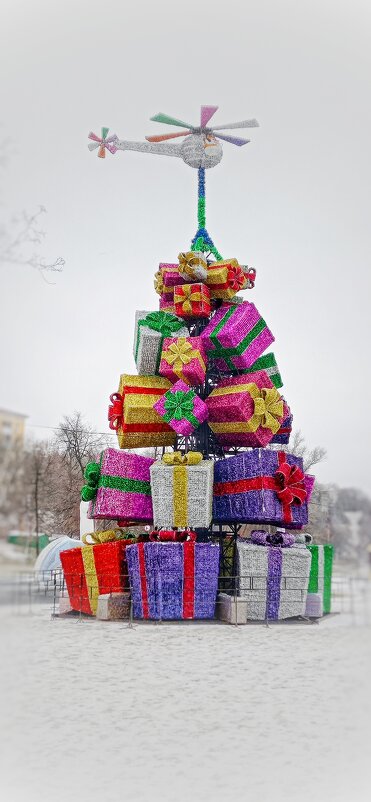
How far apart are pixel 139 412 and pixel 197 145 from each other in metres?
2.98

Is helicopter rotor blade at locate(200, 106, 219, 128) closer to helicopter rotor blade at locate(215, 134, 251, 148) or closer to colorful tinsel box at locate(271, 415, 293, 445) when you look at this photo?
helicopter rotor blade at locate(215, 134, 251, 148)

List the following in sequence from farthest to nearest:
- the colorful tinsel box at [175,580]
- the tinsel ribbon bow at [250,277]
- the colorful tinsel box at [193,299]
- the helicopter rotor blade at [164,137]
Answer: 1. the tinsel ribbon bow at [250,277]
2. the colorful tinsel box at [193,299]
3. the colorful tinsel box at [175,580]
4. the helicopter rotor blade at [164,137]

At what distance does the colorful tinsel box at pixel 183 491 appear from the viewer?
25.4ft

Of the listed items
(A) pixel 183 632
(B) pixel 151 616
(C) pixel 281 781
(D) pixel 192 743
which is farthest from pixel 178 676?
(B) pixel 151 616

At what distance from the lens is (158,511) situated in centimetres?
788

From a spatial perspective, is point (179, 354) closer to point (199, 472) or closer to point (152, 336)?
point (152, 336)

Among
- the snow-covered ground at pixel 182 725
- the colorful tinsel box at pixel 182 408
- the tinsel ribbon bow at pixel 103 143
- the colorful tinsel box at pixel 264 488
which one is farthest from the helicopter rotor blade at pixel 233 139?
the snow-covered ground at pixel 182 725

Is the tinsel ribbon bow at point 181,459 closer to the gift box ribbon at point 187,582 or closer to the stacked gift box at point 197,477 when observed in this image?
the stacked gift box at point 197,477

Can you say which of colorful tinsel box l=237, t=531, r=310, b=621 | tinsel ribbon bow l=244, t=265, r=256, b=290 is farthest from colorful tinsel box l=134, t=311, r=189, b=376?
colorful tinsel box l=237, t=531, r=310, b=621

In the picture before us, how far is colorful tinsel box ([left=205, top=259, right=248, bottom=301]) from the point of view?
27.3ft

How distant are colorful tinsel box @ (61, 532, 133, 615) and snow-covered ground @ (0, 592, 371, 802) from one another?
124 inches

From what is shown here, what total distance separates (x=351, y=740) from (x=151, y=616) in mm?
4244

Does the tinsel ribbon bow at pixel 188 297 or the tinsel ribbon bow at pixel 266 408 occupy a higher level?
the tinsel ribbon bow at pixel 188 297

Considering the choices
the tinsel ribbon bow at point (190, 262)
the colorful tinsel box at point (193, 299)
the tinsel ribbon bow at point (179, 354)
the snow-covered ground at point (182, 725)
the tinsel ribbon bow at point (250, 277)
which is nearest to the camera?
the snow-covered ground at point (182, 725)
